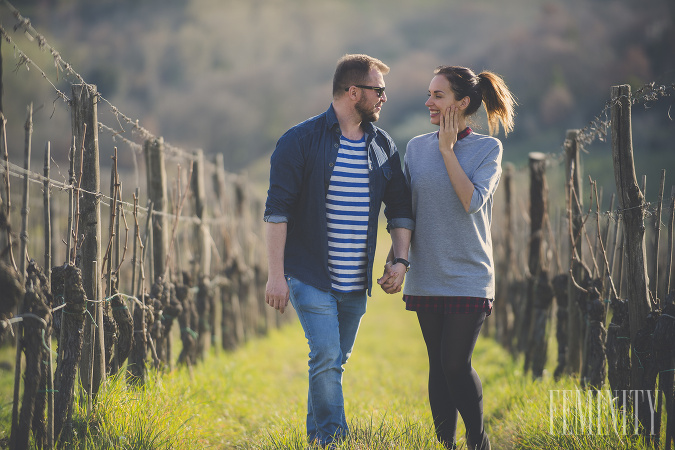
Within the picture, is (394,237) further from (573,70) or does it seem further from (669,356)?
(573,70)

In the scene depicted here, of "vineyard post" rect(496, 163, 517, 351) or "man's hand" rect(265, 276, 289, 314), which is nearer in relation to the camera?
"man's hand" rect(265, 276, 289, 314)

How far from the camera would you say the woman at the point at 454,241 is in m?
2.83

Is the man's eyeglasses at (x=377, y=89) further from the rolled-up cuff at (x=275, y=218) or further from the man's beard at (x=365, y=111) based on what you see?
the rolled-up cuff at (x=275, y=218)

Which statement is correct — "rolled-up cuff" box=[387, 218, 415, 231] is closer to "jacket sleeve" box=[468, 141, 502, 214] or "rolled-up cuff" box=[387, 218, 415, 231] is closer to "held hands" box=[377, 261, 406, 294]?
"held hands" box=[377, 261, 406, 294]

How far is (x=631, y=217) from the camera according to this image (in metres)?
3.07

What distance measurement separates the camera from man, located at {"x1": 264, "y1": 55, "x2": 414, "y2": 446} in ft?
9.36

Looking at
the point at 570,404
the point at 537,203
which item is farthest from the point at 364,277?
the point at 537,203

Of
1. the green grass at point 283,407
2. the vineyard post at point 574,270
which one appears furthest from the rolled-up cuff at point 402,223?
the vineyard post at point 574,270

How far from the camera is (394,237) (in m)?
3.07

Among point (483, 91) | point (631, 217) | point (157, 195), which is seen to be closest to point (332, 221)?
point (483, 91)

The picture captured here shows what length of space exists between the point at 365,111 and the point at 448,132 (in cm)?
44

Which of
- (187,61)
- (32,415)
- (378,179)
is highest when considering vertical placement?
(187,61)

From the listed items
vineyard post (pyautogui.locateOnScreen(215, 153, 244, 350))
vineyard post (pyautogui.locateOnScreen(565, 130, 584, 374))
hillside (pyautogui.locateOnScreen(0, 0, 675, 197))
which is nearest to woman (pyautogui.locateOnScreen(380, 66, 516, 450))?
vineyard post (pyautogui.locateOnScreen(565, 130, 584, 374))

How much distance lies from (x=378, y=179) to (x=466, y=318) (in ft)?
2.59
